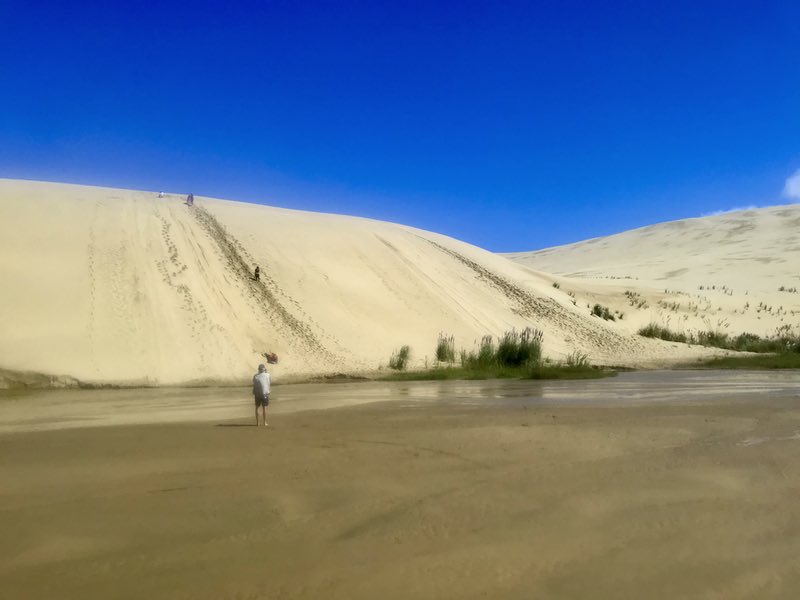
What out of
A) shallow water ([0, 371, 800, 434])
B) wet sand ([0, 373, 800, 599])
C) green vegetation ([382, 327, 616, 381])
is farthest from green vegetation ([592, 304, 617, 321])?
wet sand ([0, 373, 800, 599])

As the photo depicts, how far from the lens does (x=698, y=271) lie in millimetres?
50125

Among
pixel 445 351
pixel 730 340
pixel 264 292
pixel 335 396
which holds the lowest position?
pixel 335 396

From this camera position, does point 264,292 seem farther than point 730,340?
No

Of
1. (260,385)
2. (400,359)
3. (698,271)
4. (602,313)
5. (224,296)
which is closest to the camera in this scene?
(260,385)

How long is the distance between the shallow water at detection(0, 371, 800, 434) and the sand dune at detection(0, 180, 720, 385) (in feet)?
7.78

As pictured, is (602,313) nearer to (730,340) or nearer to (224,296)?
(730,340)

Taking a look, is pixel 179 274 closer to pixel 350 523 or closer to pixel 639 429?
pixel 639 429

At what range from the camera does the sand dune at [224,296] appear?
16.8 m

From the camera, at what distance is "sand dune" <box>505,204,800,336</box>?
31344mm

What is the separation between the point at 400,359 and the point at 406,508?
524 inches

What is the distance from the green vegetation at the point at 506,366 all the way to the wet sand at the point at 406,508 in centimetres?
733

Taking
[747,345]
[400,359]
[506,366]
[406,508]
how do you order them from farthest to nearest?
[747,345], [506,366], [400,359], [406,508]

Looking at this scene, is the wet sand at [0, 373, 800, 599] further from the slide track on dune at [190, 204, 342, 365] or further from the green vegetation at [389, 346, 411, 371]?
the slide track on dune at [190, 204, 342, 365]

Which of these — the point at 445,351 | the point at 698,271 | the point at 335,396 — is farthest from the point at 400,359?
the point at 698,271
